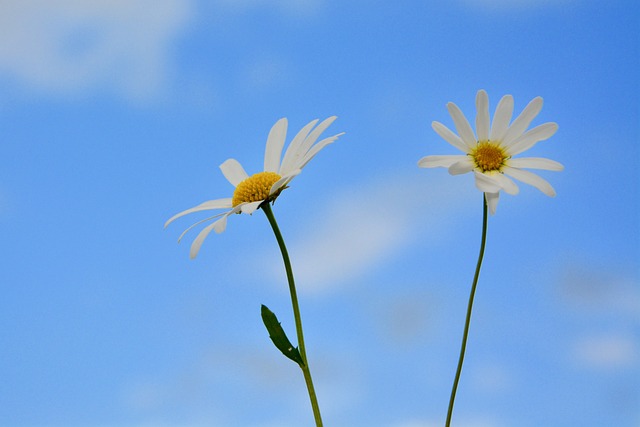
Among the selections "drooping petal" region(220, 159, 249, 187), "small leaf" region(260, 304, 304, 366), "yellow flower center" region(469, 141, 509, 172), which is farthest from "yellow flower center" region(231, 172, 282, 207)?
"yellow flower center" region(469, 141, 509, 172)

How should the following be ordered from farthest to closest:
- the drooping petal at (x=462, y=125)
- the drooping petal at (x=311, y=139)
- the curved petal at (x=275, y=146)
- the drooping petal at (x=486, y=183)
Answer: the curved petal at (x=275, y=146) → the drooping petal at (x=311, y=139) → the drooping petal at (x=462, y=125) → the drooping petal at (x=486, y=183)

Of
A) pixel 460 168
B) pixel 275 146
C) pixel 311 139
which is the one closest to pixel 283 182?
pixel 311 139

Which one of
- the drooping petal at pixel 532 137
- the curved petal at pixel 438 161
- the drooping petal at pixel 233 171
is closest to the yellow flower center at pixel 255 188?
the drooping petal at pixel 233 171

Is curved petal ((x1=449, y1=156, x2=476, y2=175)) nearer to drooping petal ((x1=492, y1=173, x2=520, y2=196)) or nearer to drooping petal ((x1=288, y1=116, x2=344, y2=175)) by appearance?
drooping petal ((x1=492, y1=173, x2=520, y2=196))

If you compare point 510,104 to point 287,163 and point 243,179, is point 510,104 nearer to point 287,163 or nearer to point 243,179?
point 287,163

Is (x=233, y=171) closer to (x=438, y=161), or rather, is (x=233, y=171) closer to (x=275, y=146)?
(x=275, y=146)

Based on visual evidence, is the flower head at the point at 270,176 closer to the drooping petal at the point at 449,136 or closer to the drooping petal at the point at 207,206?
the drooping petal at the point at 207,206
